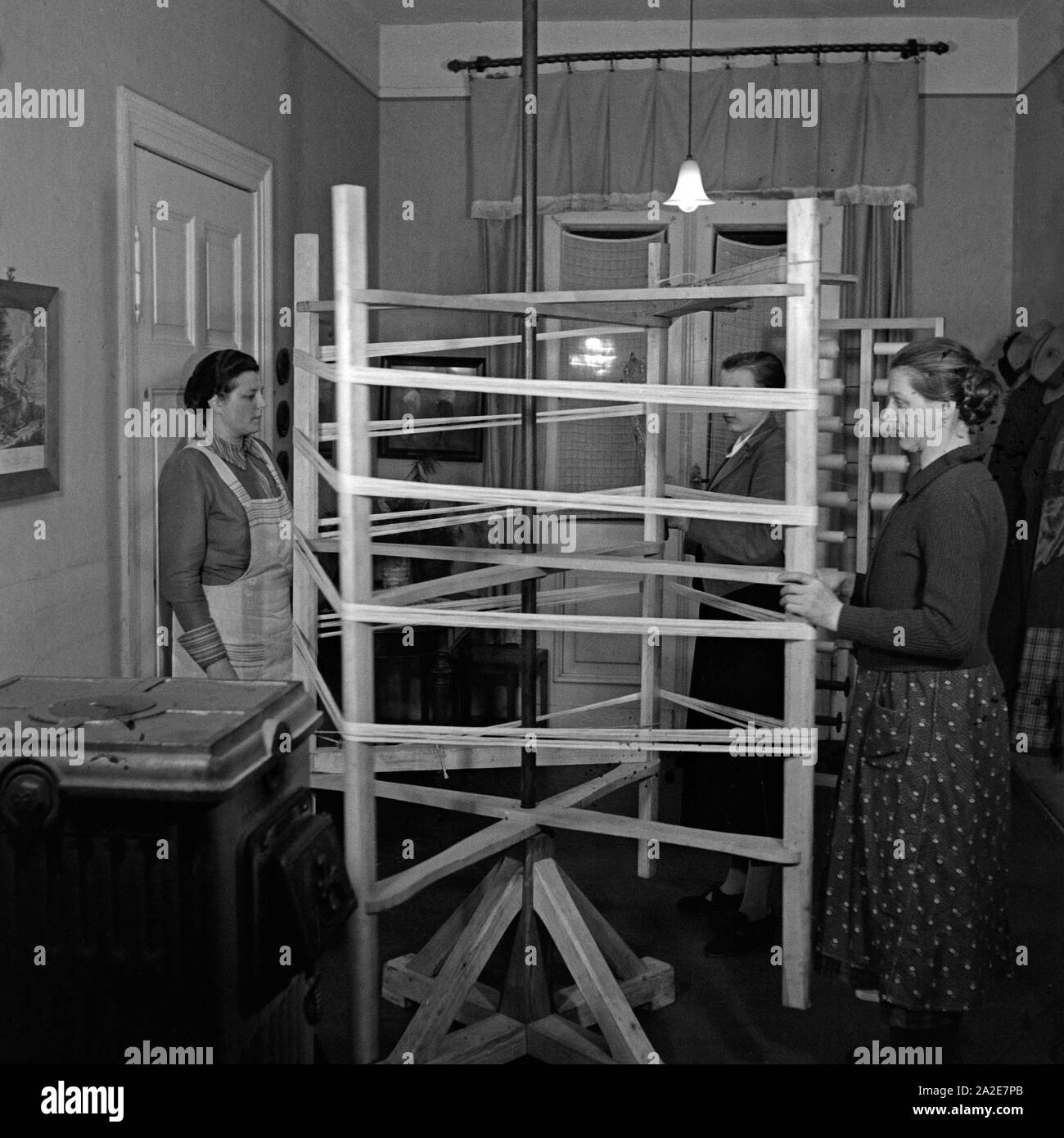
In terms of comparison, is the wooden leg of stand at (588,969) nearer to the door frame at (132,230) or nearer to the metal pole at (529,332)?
the metal pole at (529,332)

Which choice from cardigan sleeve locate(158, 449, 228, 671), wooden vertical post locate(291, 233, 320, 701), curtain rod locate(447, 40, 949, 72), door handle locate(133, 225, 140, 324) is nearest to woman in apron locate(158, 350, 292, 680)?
cardigan sleeve locate(158, 449, 228, 671)

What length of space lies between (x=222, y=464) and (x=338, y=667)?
1725 mm

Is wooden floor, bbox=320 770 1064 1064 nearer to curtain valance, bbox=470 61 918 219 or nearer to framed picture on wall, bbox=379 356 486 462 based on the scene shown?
framed picture on wall, bbox=379 356 486 462

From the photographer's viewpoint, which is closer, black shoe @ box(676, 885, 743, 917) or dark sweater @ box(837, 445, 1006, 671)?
dark sweater @ box(837, 445, 1006, 671)

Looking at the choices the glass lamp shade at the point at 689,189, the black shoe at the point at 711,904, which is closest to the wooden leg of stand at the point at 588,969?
the black shoe at the point at 711,904

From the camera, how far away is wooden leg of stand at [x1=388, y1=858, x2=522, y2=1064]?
96.9 inches

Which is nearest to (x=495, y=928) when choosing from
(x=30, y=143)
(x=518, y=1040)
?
(x=518, y=1040)

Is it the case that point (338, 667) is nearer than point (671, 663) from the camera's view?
Yes

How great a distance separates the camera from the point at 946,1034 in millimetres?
2430

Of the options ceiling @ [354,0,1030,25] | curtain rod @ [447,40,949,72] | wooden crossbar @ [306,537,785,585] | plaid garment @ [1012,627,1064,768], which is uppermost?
ceiling @ [354,0,1030,25]

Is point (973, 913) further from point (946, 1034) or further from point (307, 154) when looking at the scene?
point (307, 154)

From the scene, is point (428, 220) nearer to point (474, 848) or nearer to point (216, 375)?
point (216, 375)

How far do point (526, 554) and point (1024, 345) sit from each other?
3.44 metres

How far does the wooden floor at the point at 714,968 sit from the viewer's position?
2834mm
